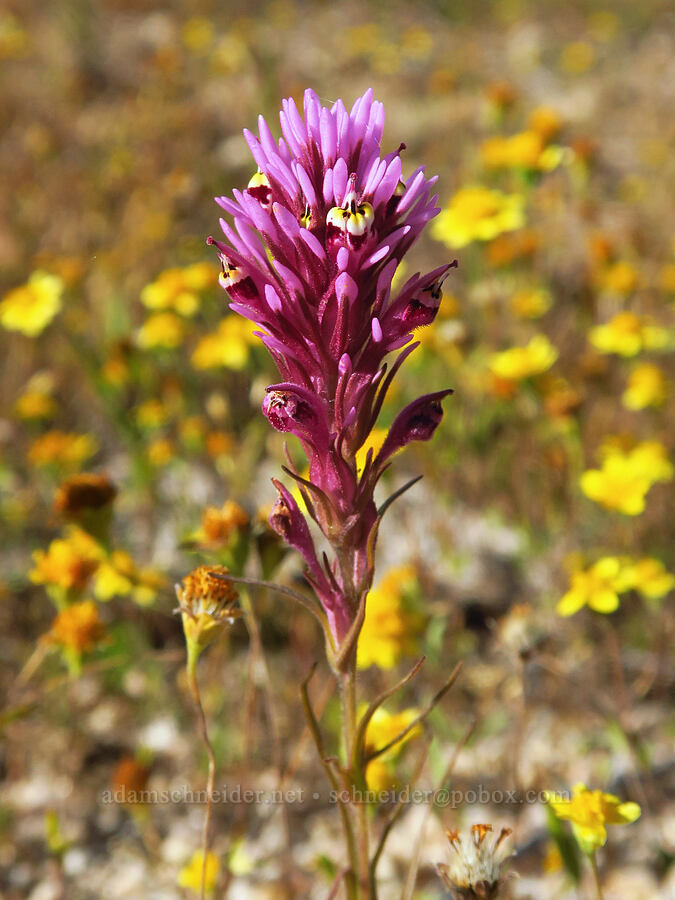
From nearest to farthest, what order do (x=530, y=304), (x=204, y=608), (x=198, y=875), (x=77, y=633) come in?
(x=204, y=608)
(x=198, y=875)
(x=77, y=633)
(x=530, y=304)

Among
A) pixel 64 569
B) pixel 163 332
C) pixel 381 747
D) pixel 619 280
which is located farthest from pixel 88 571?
pixel 619 280

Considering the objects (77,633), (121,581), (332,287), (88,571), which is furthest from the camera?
(121,581)

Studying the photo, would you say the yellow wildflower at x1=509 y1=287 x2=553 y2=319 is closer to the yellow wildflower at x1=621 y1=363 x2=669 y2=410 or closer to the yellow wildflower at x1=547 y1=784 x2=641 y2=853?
the yellow wildflower at x1=621 y1=363 x2=669 y2=410

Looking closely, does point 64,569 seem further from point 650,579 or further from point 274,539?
point 650,579

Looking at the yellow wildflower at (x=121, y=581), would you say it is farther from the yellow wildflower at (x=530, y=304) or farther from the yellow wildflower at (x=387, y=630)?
the yellow wildflower at (x=530, y=304)

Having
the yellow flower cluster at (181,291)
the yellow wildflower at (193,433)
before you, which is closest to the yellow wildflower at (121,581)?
the yellow wildflower at (193,433)

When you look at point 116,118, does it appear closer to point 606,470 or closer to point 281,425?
point 606,470
